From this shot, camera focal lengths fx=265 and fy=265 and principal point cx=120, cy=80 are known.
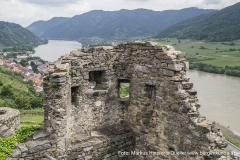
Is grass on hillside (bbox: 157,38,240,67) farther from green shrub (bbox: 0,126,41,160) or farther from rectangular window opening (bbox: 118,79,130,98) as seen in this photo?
green shrub (bbox: 0,126,41,160)

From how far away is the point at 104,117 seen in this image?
7.73m

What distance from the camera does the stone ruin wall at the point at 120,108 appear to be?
622 cm

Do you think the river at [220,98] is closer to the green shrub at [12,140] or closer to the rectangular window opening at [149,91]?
the rectangular window opening at [149,91]

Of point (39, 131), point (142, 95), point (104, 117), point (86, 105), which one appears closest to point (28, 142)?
point (39, 131)

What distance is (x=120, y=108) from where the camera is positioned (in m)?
8.02

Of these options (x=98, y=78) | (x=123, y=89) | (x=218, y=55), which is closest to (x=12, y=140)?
(x=98, y=78)

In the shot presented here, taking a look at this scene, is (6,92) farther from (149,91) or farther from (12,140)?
(149,91)

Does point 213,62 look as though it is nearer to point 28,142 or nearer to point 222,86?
point 222,86

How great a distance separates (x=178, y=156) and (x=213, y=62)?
60489 mm

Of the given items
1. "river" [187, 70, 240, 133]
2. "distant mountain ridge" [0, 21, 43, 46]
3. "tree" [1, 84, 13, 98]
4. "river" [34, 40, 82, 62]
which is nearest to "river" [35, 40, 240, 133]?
"river" [187, 70, 240, 133]

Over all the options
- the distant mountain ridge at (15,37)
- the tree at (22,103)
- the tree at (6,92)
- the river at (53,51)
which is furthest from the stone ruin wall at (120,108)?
the distant mountain ridge at (15,37)

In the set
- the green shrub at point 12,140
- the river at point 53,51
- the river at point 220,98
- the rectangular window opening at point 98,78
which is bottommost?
the river at point 220,98

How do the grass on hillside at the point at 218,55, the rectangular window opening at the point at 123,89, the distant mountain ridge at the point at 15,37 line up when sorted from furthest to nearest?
1. the distant mountain ridge at the point at 15,37
2. the grass on hillside at the point at 218,55
3. the rectangular window opening at the point at 123,89

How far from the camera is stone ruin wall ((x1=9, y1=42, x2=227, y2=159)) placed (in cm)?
622
